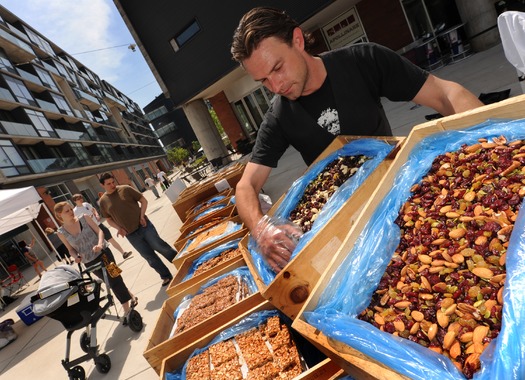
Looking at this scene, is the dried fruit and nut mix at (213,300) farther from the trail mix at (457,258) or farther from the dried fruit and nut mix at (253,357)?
the trail mix at (457,258)

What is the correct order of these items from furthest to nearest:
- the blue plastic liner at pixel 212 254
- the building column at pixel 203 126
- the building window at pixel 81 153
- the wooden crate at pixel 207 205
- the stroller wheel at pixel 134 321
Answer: the building window at pixel 81 153 → the building column at pixel 203 126 → the wooden crate at pixel 207 205 → the stroller wheel at pixel 134 321 → the blue plastic liner at pixel 212 254

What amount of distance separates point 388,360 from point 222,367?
1313 mm

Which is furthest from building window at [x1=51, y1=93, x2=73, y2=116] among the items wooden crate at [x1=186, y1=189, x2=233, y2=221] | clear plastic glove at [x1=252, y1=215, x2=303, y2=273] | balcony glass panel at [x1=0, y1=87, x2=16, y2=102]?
clear plastic glove at [x1=252, y1=215, x2=303, y2=273]

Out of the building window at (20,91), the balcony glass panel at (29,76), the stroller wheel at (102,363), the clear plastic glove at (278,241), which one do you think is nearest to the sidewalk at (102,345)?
the stroller wheel at (102,363)

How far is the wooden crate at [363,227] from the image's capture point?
38.1 inches

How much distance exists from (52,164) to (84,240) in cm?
2614

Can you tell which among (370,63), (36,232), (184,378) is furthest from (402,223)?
(36,232)

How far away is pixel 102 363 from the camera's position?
350 centimetres

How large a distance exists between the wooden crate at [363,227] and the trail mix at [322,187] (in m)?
0.39

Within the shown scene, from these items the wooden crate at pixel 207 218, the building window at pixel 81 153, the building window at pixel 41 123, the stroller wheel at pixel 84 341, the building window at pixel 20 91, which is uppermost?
the building window at pixel 20 91

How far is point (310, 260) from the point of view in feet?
4.77

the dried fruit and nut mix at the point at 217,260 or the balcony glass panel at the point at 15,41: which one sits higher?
the balcony glass panel at the point at 15,41

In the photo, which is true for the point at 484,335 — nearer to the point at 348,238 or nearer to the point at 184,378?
the point at 348,238

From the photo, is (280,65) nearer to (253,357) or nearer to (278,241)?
(278,241)
